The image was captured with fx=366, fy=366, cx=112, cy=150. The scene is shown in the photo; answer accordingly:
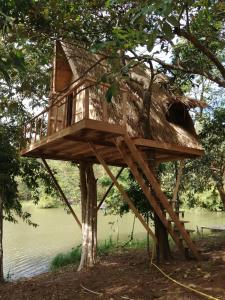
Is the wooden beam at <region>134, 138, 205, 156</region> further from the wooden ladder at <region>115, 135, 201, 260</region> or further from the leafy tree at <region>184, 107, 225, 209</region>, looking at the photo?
the leafy tree at <region>184, 107, 225, 209</region>

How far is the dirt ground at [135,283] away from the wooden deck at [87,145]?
2.54 m

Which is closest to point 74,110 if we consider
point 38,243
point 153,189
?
point 153,189

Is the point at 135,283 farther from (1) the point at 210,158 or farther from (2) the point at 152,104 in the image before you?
(1) the point at 210,158

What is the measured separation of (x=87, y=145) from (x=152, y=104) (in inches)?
87.7

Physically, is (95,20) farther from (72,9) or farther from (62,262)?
(62,262)

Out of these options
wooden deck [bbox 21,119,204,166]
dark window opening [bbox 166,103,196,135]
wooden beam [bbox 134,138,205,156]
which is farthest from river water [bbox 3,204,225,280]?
dark window opening [bbox 166,103,196,135]

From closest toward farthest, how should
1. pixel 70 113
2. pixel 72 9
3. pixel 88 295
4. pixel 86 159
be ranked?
pixel 88 295 → pixel 72 9 → pixel 70 113 → pixel 86 159

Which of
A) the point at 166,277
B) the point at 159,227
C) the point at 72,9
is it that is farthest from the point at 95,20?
the point at 166,277

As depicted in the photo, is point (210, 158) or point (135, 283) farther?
point (210, 158)

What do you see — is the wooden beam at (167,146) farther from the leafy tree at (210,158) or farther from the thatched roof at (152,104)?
the leafy tree at (210,158)

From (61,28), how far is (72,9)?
1.56 feet

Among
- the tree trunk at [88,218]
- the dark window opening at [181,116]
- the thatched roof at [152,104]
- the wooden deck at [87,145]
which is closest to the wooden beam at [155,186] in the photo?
the wooden deck at [87,145]

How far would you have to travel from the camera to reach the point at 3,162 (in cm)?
940

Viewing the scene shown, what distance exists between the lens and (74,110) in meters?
8.61
